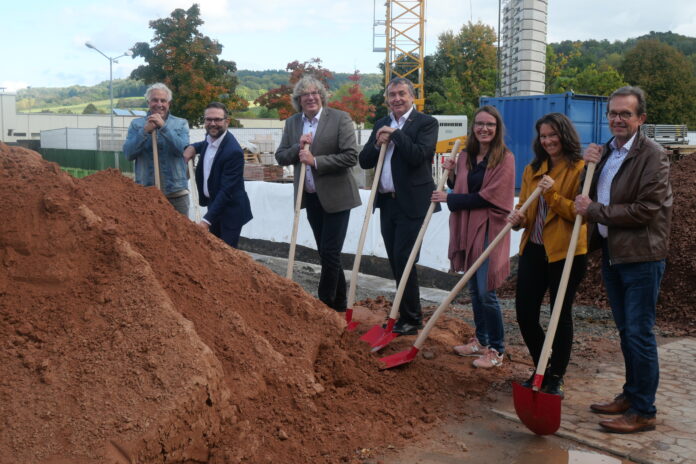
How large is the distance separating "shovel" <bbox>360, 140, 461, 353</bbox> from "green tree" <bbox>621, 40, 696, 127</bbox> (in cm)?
4122

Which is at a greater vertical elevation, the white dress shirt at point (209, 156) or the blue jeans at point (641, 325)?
the white dress shirt at point (209, 156)

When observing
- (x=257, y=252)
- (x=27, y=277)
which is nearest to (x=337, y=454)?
(x=27, y=277)

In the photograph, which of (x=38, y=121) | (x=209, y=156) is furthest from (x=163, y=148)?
(x=38, y=121)

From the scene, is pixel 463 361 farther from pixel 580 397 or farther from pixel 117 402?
pixel 117 402

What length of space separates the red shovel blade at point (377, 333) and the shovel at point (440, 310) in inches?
12.4

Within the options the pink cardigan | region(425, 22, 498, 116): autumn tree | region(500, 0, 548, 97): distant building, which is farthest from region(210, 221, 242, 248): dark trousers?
region(425, 22, 498, 116): autumn tree

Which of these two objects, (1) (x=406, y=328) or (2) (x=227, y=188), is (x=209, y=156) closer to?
(2) (x=227, y=188)

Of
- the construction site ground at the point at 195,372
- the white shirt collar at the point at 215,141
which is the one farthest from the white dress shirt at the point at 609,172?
the white shirt collar at the point at 215,141

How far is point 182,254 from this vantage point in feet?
14.6

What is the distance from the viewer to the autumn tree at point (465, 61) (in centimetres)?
4444

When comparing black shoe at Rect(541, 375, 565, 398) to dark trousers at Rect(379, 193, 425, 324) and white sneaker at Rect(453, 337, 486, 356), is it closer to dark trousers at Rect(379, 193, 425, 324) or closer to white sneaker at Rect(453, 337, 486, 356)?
white sneaker at Rect(453, 337, 486, 356)

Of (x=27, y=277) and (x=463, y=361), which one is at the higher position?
(x=27, y=277)

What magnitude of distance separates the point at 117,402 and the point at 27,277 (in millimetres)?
985

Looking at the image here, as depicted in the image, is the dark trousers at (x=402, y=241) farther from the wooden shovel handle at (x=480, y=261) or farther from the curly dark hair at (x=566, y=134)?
the curly dark hair at (x=566, y=134)
